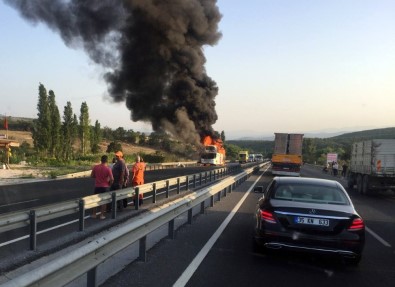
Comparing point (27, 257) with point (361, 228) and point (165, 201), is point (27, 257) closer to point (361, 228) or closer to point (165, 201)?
point (361, 228)

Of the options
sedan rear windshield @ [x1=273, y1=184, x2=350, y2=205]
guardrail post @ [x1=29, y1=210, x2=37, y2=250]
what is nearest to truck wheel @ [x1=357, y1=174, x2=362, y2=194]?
sedan rear windshield @ [x1=273, y1=184, x2=350, y2=205]

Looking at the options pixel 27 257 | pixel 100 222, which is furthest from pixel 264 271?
pixel 100 222

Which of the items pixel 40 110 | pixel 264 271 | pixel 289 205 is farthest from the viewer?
pixel 40 110

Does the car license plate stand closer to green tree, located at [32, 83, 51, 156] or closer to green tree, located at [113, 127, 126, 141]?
green tree, located at [32, 83, 51, 156]

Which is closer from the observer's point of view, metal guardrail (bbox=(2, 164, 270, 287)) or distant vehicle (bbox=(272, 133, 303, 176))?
metal guardrail (bbox=(2, 164, 270, 287))

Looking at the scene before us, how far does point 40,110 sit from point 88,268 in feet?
172

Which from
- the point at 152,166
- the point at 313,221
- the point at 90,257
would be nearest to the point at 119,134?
the point at 152,166

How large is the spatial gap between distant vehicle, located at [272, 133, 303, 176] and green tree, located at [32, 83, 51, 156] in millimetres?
28599

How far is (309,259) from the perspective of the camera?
7.18 m

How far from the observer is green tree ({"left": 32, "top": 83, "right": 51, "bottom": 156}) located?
53.2m

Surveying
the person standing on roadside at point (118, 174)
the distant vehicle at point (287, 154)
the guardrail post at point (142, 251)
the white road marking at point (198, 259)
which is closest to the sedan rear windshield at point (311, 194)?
the white road marking at point (198, 259)

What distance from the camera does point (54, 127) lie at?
5381 cm

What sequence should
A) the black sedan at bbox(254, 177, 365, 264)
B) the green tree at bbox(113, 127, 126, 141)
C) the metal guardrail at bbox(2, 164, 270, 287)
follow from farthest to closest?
the green tree at bbox(113, 127, 126, 141) → the black sedan at bbox(254, 177, 365, 264) → the metal guardrail at bbox(2, 164, 270, 287)

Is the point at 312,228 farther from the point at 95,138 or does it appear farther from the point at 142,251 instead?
the point at 95,138
